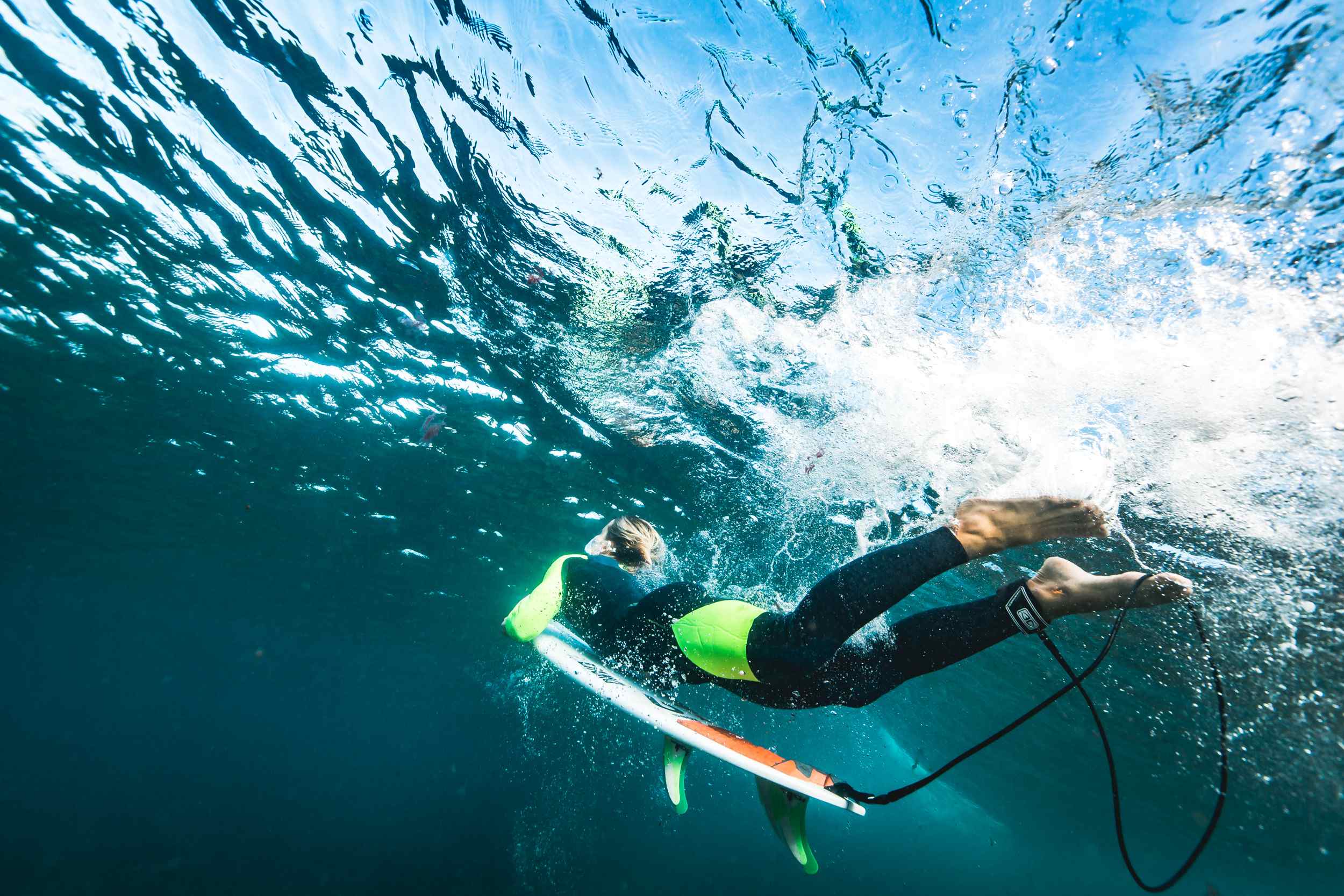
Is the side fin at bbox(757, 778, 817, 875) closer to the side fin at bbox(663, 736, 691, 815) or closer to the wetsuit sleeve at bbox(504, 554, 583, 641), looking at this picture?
the side fin at bbox(663, 736, 691, 815)

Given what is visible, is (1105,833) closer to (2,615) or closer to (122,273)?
(122,273)

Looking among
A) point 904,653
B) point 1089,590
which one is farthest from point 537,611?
point 1089,590

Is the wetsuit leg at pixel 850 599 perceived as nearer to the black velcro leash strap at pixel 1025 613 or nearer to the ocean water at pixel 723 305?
the black velcro leash strap at pixel 1025 613

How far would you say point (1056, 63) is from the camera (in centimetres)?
406

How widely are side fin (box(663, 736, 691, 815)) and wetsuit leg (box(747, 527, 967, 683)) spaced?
2691 millimetres

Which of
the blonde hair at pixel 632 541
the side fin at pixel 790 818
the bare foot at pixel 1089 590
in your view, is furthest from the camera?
the blonde hair at pixel 632 541

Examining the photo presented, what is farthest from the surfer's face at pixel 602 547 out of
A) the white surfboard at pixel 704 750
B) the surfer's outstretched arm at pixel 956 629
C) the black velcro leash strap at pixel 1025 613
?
the black velcro leash strap at pixel 1025 613

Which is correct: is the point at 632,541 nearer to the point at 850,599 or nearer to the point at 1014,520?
the point at 850,599

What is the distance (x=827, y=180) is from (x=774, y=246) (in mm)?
1124

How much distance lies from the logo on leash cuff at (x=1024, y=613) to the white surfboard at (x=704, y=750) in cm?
191

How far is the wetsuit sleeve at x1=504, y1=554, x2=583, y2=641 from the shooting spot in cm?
504

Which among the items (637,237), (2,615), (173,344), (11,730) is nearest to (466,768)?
(2,615)

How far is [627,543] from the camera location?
6254mm

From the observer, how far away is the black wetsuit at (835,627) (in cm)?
346
